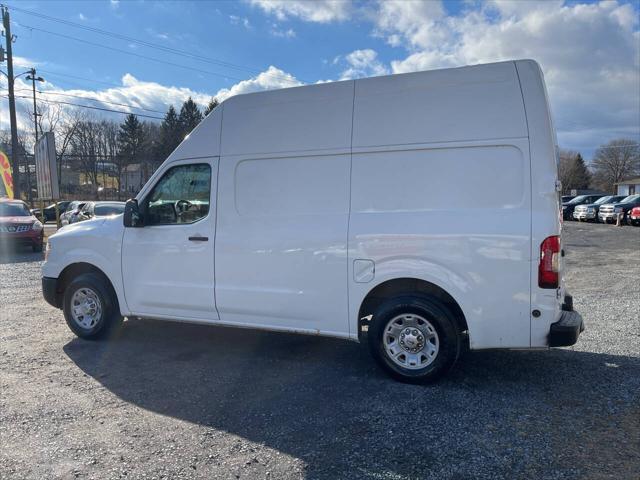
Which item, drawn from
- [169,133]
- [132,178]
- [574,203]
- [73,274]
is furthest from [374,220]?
[132,178]

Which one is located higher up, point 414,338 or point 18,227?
point 18,227

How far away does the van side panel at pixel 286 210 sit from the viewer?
451cm

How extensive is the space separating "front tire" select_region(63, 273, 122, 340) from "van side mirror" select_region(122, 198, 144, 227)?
2.99 feet

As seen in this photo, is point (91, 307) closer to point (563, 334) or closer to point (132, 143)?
point (563, 334)

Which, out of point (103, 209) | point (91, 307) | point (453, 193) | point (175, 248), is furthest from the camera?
point (103, 209)

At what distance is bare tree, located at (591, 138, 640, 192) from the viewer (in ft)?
277

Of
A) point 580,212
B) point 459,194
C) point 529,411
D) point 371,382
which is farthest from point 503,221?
point 580,212

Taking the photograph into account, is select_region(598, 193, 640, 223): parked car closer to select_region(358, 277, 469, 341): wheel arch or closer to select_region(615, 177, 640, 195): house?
select_region(358, 277, 469, 341): wheel arch

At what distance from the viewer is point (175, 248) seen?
203 inches

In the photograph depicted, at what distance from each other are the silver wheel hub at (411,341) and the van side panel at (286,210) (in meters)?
0.45

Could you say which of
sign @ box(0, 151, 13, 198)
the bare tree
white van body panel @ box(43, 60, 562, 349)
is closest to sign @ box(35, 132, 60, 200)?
sign @ box(0, 151, 13, 198)

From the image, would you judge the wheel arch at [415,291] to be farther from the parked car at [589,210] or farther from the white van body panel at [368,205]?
the parked car at [589,210]

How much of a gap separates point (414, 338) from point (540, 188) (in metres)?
1.65

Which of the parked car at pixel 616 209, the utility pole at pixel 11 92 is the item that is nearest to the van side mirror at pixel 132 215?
the utility pole at pixel 11 92
